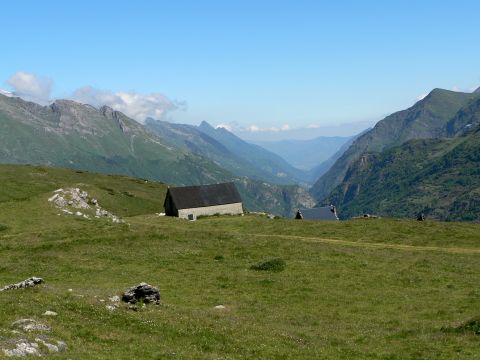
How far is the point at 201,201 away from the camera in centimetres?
12056

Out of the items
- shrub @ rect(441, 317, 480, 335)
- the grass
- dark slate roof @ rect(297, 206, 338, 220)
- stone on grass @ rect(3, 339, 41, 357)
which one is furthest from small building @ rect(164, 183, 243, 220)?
stone on grass @ rect(3, 339, 41, 357)

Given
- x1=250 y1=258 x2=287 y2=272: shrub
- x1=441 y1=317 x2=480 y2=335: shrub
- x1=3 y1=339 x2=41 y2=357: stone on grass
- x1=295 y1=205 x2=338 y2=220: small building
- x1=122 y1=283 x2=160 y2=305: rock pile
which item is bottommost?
x1=295 y1=205 x2=338 y2=220: small building

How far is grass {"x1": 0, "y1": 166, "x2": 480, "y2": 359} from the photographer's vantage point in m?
25.5

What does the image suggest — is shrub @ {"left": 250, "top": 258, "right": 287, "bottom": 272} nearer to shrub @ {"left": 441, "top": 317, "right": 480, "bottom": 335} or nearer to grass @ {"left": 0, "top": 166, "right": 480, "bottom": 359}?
grass @ {"left": 0, "top": 166, "right": 480, "bottom": 359}

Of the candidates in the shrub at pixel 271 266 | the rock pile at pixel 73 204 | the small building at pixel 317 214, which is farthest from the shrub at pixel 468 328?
the small building at pixel 317 214

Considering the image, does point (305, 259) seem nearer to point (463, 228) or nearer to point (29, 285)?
point (29, 285)

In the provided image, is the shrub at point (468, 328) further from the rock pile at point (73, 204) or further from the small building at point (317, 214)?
the small building at point (317, 214)

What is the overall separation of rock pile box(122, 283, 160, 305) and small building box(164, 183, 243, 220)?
273 ft

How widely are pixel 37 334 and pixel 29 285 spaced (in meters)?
12.1

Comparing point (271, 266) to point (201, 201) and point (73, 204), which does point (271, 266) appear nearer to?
point (73, 204)

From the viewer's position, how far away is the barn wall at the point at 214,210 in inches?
4606

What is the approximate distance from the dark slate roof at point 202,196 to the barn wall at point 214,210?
82 cm

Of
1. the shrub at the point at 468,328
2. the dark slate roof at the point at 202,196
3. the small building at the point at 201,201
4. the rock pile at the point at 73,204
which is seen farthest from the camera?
the dark slate roof at the point at 202,196

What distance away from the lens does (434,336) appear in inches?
1113
